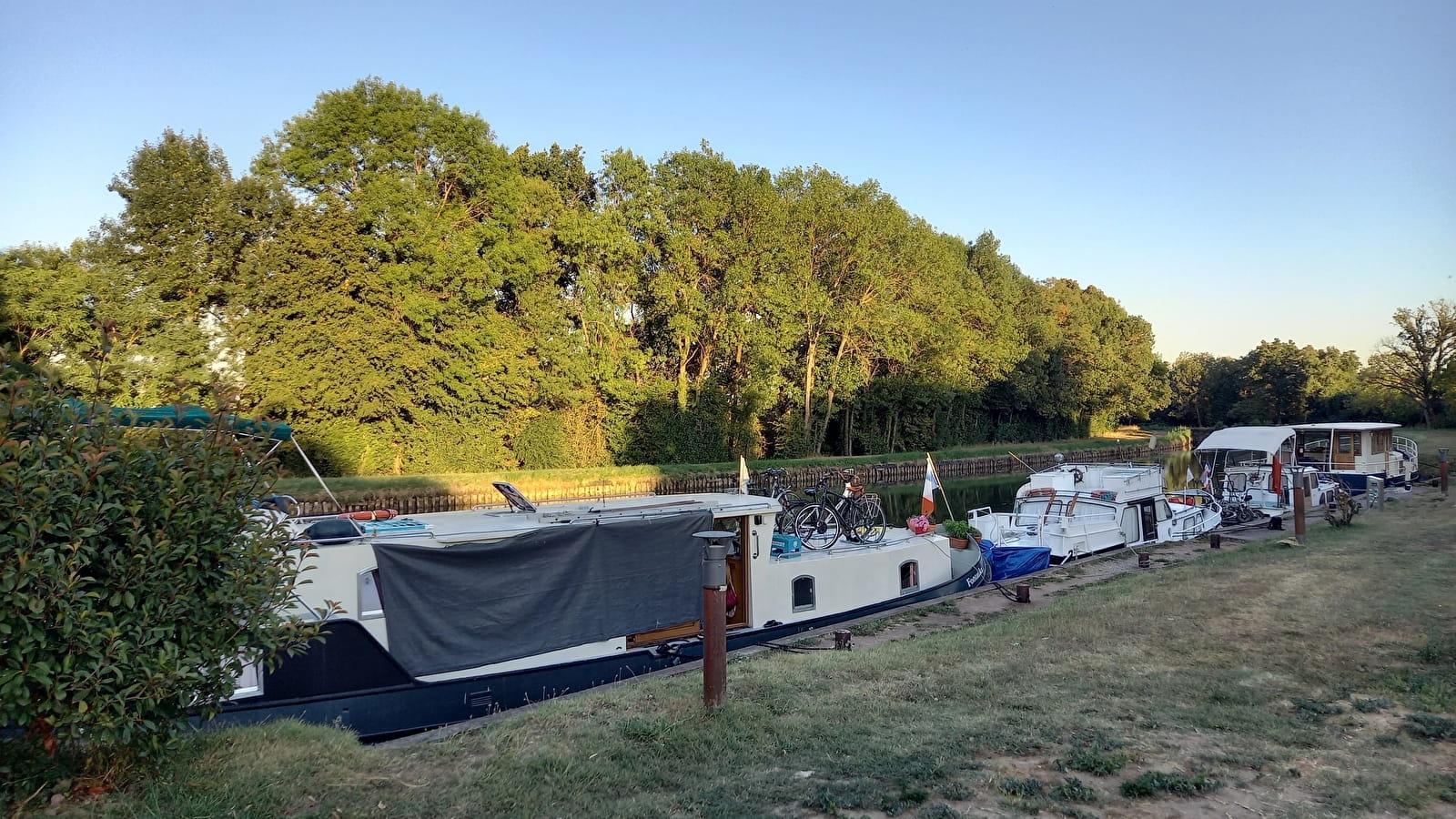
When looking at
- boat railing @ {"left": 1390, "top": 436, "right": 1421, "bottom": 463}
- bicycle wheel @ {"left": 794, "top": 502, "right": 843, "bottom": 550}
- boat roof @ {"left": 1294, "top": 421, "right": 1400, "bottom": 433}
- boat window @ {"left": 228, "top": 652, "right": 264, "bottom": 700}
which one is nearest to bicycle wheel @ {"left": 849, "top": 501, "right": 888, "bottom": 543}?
bicycle wheel @ {"left": 794, "top": 502, "right": 843, "bottom": 550}

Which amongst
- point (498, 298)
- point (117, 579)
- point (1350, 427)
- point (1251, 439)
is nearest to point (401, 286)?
point (498, 298)

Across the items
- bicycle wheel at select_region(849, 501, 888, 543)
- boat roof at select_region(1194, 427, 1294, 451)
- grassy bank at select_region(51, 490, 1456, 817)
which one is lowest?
grassy bank at select_region(51, 490, 1456, 817)

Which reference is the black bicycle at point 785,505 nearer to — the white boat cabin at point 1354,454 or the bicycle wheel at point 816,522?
the bicycle wheel at point 816,522

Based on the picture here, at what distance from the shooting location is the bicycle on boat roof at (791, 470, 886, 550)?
49.4ft

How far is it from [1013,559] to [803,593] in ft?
24.9

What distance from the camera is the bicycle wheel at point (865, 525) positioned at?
50.9 ft

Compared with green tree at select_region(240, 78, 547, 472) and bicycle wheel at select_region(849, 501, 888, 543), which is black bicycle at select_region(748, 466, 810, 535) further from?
green tree at select_region(240, 78, 547, 472)

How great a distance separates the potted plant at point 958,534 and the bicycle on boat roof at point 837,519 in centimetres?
262

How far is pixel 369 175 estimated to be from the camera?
3488 cm

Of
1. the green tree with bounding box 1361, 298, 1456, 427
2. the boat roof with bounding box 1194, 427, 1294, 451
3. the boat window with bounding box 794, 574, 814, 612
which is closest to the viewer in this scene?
the boat window with bounding box 794, 574, 814, 612

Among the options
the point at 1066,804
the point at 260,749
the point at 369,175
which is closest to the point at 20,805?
the point at 260,749

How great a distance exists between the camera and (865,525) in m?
15.8

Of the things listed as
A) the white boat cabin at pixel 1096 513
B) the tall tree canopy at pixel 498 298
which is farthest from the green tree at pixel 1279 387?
the white boat cabin at pixel 1096 513

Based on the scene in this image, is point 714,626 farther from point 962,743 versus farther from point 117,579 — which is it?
point 117,579
